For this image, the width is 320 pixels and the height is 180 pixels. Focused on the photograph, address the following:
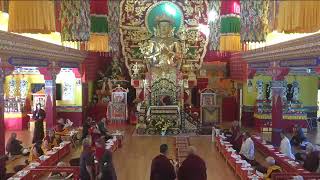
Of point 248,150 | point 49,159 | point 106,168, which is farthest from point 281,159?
point 49,159

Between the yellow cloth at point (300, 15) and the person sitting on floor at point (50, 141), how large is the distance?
8609 millimetres

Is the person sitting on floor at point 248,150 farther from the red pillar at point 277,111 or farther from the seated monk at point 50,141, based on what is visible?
the seated monk at point 50,141

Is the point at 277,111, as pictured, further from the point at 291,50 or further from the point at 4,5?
the point at 4,5

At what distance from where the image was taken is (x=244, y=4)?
1512cm

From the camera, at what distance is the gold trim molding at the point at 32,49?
11.2 m

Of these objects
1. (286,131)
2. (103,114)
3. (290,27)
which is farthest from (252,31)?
(103,114)

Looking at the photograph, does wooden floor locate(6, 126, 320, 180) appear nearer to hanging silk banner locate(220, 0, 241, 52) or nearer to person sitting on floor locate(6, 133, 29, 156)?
person sitting on floor locate(6, 133, 29, 156)

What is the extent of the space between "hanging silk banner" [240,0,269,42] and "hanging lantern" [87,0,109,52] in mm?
7474

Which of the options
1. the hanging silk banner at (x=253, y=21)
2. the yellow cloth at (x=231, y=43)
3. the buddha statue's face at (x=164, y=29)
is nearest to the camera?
the hanging silk banner at (x=253, y=21)

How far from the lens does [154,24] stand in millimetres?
23875

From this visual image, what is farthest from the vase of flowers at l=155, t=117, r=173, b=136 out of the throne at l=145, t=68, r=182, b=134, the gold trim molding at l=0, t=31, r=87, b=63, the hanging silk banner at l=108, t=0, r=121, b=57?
the hanging silk banner at l=108, t=0, r=121, b=57

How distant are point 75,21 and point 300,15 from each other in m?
9.15

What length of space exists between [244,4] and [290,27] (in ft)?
25.5

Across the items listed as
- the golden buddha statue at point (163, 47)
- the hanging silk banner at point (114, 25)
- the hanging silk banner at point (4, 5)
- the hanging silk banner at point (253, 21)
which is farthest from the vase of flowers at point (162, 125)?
the hanging silk banner at point (4, 5)
